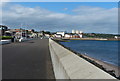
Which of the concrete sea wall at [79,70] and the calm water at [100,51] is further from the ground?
the concrete sea wall at [79,70]

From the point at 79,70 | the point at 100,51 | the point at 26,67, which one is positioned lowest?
the point at 100,51

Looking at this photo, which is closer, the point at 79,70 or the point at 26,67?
the point at 79,70

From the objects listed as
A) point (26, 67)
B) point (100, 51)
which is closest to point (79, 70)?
point (26, 67)

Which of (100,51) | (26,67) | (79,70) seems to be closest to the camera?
(79,70)

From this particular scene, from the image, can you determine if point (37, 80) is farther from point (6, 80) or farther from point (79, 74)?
point (79, 74)

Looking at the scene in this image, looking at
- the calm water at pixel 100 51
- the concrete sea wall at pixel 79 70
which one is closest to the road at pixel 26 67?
the concrete sea wall at pixel 79 70

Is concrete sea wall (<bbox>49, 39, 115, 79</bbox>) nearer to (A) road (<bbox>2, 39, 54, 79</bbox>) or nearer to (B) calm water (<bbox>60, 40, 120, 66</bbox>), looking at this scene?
(A) road (<bbox>2, 39, 54, 79</bbox>)

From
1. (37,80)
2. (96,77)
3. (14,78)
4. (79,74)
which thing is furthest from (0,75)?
(96,77)

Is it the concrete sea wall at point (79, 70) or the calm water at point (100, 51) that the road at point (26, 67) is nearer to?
the concrete sea wall at point (79, 70)

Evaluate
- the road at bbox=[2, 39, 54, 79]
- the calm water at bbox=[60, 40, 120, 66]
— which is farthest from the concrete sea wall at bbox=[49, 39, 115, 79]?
the calm water at bbox=[60, 40, 120, 66]

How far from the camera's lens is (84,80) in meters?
3.00

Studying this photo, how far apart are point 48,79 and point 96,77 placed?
4.99 m

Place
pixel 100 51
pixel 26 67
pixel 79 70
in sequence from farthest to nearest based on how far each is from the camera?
pixel 100 51
pixel 26 67
pixel 79 70

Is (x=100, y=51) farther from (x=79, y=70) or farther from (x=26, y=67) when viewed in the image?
(x=79, y=70)
